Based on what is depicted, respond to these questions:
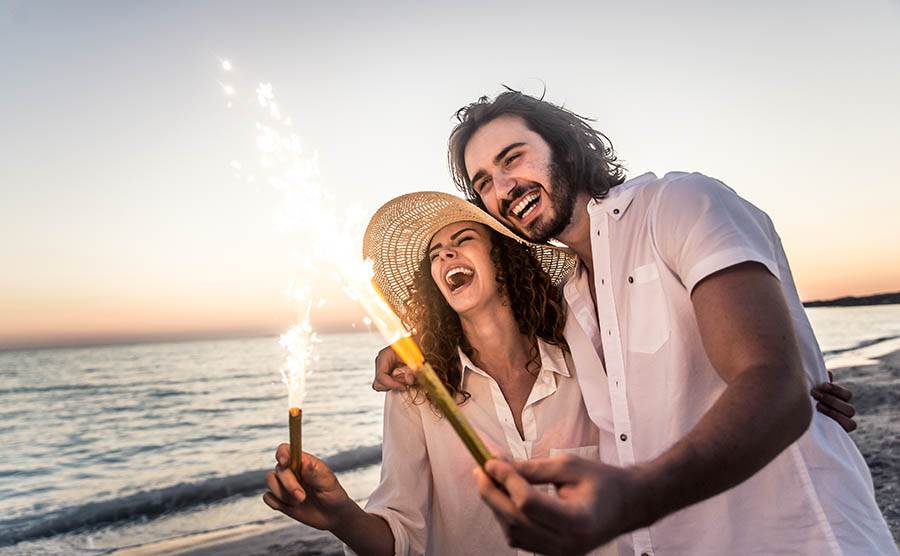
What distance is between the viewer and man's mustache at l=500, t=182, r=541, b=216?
3.24 meters

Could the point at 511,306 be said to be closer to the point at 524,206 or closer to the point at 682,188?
the point at 524,206

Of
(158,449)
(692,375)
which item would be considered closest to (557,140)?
(692,375)

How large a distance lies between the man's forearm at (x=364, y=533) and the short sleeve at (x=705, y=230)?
6.13ft

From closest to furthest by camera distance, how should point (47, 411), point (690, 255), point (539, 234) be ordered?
point (690, 255), point (539, 234), point (47, 411)

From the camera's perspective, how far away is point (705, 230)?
2.06 m

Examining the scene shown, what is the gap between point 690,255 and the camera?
6.86ft

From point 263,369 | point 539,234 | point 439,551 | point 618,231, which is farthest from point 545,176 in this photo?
point 263,369

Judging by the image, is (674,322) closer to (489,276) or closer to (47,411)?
(489,276)

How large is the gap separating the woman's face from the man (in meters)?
0.49

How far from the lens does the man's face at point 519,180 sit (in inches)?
126

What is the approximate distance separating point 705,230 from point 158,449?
1751cm

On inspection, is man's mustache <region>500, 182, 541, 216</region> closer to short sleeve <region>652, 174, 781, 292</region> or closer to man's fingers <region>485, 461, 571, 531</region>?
short sleeve <region>652, 174, 781, 292</region>

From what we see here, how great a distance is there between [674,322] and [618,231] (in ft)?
1.72

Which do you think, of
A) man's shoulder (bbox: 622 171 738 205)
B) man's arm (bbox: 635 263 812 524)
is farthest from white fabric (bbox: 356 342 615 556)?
man's arm (bbox: 635 263 812 524)
